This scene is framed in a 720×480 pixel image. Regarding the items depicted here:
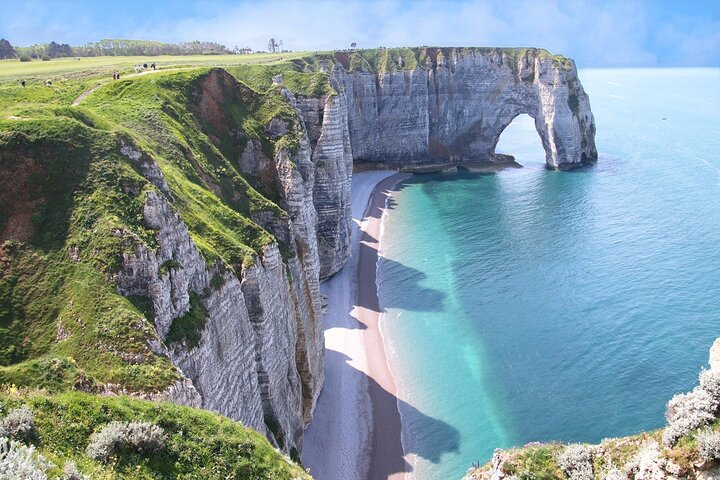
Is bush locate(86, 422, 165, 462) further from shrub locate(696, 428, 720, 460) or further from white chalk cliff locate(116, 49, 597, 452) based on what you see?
shrub locate(696, 428, 720, 460)

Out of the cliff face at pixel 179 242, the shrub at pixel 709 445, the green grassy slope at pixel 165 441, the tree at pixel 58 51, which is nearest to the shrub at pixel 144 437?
the green grassy slope at pixel 165 441

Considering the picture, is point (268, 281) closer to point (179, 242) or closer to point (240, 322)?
point (240, 322)

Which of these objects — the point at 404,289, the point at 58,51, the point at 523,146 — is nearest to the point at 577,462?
the point at 404,289

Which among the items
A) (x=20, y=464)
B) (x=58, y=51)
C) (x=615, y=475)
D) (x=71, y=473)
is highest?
(x=58, y=51)

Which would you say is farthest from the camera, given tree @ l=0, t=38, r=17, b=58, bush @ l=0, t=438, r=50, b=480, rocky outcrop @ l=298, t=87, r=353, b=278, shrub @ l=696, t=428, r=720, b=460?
tree @ l=0, t=38, r=17, b=58

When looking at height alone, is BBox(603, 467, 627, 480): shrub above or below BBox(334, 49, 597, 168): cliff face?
below

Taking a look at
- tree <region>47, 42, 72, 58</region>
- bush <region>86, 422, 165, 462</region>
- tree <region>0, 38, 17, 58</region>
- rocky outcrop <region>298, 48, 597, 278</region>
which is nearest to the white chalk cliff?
→ bush <region>86, 422, 165, 462</region>
